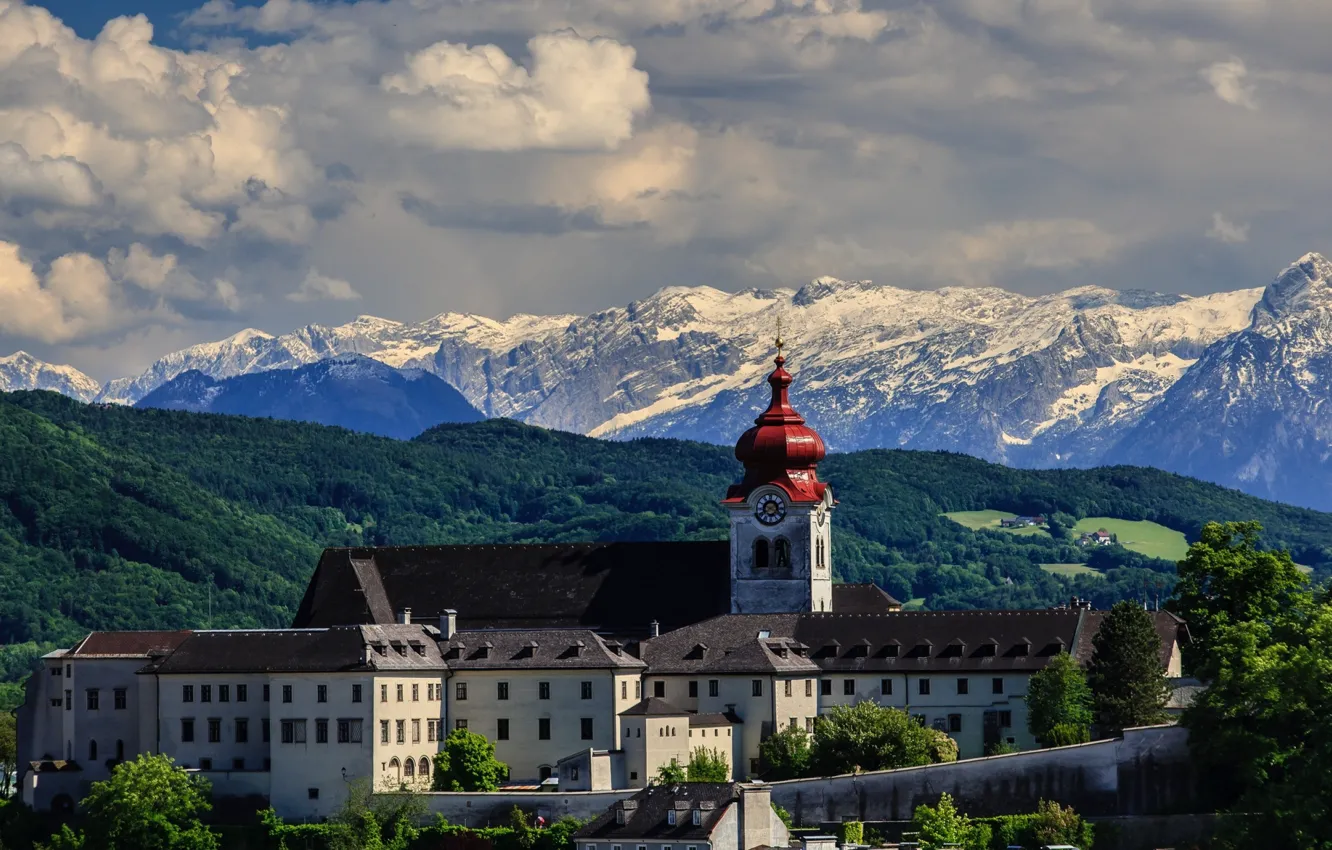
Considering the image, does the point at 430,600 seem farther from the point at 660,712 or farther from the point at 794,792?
the point at 794,792

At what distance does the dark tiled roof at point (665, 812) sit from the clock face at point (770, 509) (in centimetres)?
2632

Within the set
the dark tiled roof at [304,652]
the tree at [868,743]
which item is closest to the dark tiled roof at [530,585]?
the dark tiled roof at [304,652]

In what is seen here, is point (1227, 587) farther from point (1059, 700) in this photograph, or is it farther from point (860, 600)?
point (860, 600)

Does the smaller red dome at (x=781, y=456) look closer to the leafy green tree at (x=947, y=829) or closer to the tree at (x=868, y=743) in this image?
the tree at (x=868, y=743)

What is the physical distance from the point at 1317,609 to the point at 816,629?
80.1ft

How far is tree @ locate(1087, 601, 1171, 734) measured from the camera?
404ft

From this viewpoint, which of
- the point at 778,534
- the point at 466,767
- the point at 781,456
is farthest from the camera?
the point at 781,456

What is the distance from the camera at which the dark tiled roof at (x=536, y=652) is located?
429 ft

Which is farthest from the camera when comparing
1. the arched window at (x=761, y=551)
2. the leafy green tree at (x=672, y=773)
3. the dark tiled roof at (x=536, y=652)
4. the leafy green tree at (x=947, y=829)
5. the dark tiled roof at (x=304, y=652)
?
the arched window at (x=761, y=551)

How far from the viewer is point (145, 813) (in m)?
122

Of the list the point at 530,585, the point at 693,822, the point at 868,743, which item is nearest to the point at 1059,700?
the point at 868,743

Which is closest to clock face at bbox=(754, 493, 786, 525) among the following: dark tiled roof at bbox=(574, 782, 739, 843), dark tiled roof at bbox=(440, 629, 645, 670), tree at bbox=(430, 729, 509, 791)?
dark tiled roof at bbox=(440, 629, 645, 670)

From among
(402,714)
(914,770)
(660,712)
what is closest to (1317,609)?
(914,770)

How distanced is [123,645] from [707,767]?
30.4 m
